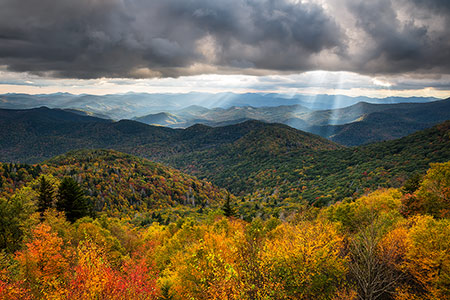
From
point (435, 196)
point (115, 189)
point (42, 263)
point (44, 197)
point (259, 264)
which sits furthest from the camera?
point (115, 189)

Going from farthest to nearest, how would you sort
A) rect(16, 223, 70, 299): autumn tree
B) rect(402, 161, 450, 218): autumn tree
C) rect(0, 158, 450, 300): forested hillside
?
rect(402, 161, 450, 218): autumn tree → rect(16, 223, 70, 299): autumn tree → rect(0, 158, 450, 300): forested hillside

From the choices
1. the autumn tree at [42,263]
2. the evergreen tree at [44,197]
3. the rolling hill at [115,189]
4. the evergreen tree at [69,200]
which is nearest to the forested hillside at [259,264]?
the autumn tree at [42,263]

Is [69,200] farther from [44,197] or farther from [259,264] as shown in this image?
[259,264]

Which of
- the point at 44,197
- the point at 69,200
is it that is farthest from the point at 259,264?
the point at 44,197

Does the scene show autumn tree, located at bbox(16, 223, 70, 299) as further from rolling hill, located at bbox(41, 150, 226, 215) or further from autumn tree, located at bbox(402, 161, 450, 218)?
rolling hill, located at bbox(41, 150, 226, 215)

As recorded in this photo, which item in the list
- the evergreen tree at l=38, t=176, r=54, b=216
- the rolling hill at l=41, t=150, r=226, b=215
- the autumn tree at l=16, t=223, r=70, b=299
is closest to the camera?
the autumn tree at l=16, t=223, r=70, b=299

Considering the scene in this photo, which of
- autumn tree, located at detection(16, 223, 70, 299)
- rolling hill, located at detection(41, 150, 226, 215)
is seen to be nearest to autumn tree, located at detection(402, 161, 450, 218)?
autumn tree, located at detection(16, 223, 70, 299)

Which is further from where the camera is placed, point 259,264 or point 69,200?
point 69,200

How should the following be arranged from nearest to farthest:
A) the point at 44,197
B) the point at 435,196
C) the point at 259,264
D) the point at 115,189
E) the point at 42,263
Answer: the point at 259,264 → the point at 42,263 → the point at 435,196 → the point at 44,197 → the point at 115,189

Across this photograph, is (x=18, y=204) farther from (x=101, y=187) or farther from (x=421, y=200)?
(x=101, y=187)

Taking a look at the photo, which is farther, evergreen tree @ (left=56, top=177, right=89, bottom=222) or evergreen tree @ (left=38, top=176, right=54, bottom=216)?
evergreen tree @ (left=56, top=177, right=89, bottom=222)

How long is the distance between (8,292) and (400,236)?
43.2 metres

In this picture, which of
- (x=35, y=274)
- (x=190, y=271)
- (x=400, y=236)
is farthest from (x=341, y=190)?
(x=35, y=274)

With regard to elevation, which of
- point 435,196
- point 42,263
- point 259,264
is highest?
point 259,264
